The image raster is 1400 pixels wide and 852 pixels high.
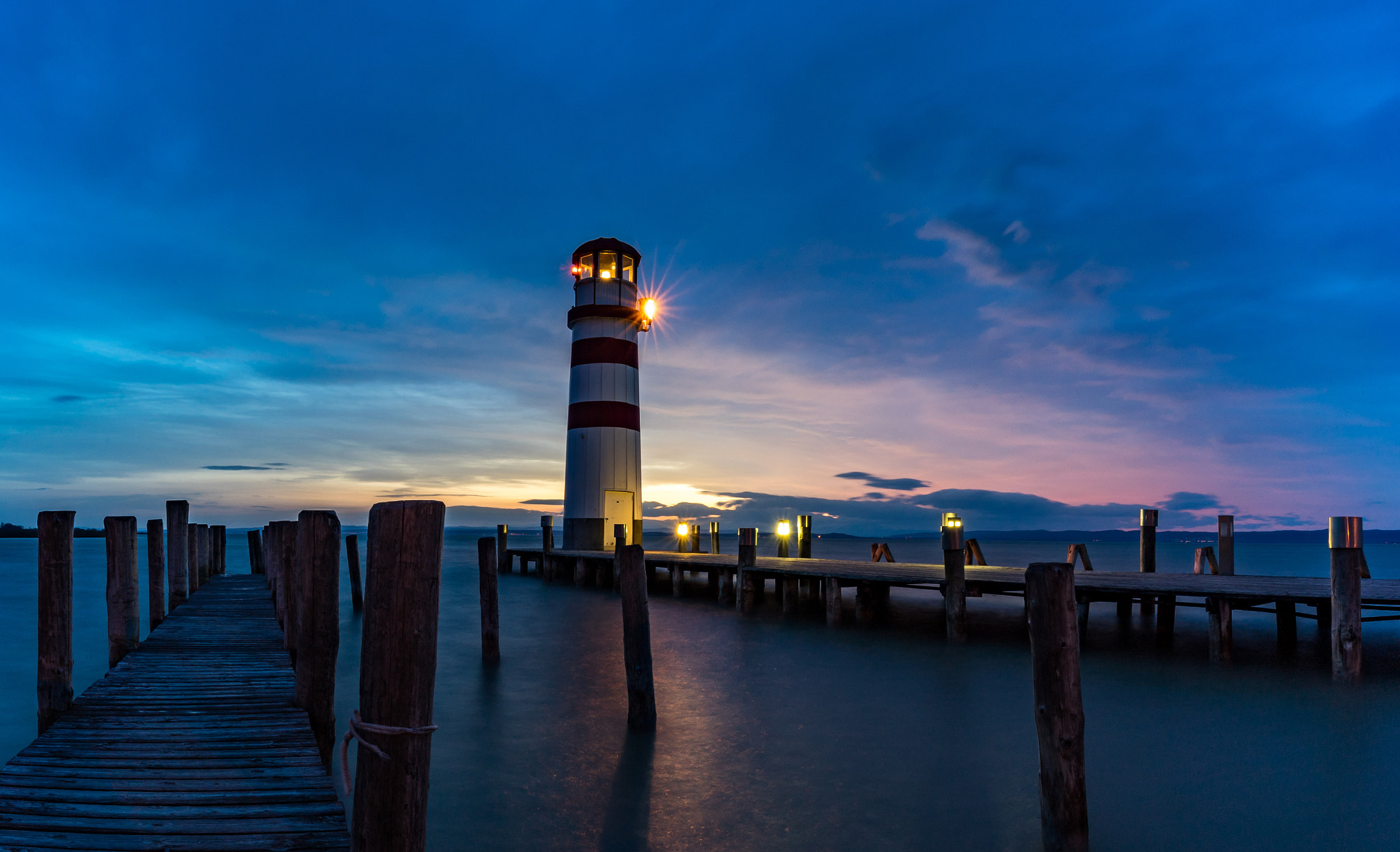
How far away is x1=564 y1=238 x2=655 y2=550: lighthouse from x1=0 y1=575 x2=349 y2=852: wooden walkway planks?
15.4 meters

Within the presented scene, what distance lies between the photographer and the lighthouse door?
2384 cm

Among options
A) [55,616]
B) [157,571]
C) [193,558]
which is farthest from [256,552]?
[55,616]

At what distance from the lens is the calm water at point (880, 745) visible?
5.91 meters

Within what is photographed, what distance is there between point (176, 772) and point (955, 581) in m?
11.7

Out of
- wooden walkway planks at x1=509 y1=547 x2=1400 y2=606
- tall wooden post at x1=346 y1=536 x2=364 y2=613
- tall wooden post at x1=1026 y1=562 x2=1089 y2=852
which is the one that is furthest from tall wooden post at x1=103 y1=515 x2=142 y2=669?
wooden walkway planks at x1=509 y1=547 x2=1400 y2=606

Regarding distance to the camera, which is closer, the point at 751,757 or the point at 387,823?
the point at 387,823

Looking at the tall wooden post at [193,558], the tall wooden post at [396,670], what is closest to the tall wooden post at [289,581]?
the tall wooden post at [396,670]


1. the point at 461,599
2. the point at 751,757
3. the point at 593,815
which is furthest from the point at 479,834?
the point at 461,599

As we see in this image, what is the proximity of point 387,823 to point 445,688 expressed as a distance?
29.8 ft

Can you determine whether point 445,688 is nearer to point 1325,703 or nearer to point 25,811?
point 25,811

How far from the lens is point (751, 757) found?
7605 mm

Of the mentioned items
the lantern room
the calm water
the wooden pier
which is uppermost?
the lantern room

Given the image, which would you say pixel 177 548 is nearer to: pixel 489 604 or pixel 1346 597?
pixel 489 604

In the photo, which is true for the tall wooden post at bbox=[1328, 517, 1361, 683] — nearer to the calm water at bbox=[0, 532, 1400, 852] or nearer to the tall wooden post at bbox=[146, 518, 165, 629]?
the calm water at bbox=[0, 532, 1400, 852]
